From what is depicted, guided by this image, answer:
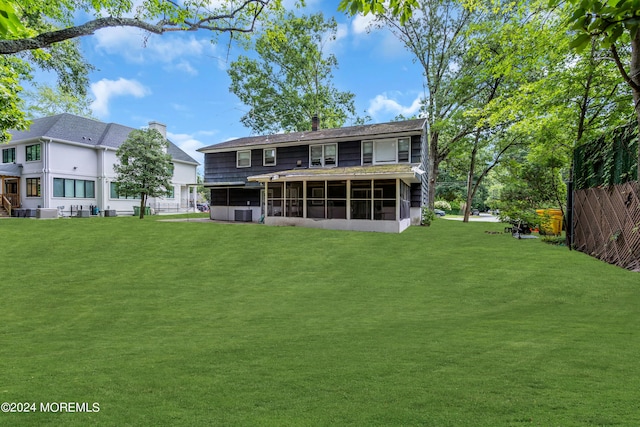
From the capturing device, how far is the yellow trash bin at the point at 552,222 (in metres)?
15.6

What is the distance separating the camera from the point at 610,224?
953cm

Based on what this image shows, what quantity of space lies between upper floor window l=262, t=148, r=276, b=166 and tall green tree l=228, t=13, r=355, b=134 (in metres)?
10.7

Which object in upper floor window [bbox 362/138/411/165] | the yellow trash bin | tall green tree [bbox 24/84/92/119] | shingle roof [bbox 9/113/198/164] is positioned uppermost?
tall green tree [bbox 24/84/92/119]

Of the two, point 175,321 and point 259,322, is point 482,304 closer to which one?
point 259,322

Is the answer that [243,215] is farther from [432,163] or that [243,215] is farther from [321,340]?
[321,340]

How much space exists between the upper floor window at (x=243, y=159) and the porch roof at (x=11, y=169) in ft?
60.9

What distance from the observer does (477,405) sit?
2.28 metres

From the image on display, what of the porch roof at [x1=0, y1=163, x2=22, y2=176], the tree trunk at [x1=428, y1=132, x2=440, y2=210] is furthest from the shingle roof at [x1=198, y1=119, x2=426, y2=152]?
the porch roof at [x1=0, y1=163, x2=22, y2=176]

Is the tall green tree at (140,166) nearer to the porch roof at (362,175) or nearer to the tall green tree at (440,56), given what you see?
the porch roof at (362,175)

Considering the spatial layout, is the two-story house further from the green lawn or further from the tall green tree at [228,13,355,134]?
the tall green tree at [228,13,355,134]

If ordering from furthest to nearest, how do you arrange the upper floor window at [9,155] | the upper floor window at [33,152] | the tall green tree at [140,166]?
the upper floor window at [9,155] → the upper floor window at [33,152] → the tall green tree at [140,166]

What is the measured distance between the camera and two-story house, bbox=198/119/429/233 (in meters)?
16.7

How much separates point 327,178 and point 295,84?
19.3 meters

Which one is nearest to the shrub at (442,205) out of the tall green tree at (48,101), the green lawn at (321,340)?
the green lawn at (321,340)
